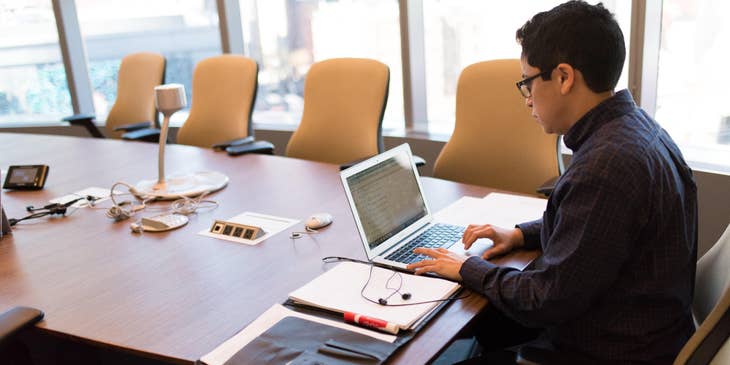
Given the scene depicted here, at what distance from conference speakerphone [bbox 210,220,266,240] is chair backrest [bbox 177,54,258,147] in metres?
1.47

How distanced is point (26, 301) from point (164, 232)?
502 millimetres

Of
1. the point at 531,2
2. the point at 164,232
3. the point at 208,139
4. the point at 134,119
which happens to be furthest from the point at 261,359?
the point at 134,119

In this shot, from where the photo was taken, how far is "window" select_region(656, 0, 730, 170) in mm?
2922

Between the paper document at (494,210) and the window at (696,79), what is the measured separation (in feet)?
4.83

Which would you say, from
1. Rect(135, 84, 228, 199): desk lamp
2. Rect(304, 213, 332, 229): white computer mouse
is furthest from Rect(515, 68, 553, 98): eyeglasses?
Rect(135, 84, 228, 199): desk lamp

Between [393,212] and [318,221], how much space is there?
0.31 metres

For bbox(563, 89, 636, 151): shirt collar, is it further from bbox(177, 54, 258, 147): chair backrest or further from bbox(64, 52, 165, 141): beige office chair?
bbox(64, 52, 165, 141): beige office chair

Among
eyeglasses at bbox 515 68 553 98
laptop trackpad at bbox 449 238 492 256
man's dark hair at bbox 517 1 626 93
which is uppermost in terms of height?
man's dark hair at bbox 517 1 626 93

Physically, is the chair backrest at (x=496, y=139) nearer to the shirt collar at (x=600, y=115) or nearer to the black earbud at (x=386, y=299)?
the shirt collar at (x=600, y=115)

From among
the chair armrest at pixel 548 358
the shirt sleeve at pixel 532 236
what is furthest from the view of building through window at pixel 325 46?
the chair armrest at pixel 548 358

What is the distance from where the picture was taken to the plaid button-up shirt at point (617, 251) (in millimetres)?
1224

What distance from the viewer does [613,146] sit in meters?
1.25

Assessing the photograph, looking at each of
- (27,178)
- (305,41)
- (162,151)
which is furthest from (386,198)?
(305,41)

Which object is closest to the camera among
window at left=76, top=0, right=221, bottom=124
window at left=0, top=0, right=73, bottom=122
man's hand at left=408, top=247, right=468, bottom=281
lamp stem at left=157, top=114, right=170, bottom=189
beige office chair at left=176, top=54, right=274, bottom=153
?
man's hand at left=408, top=247, right=468, bottom=281
